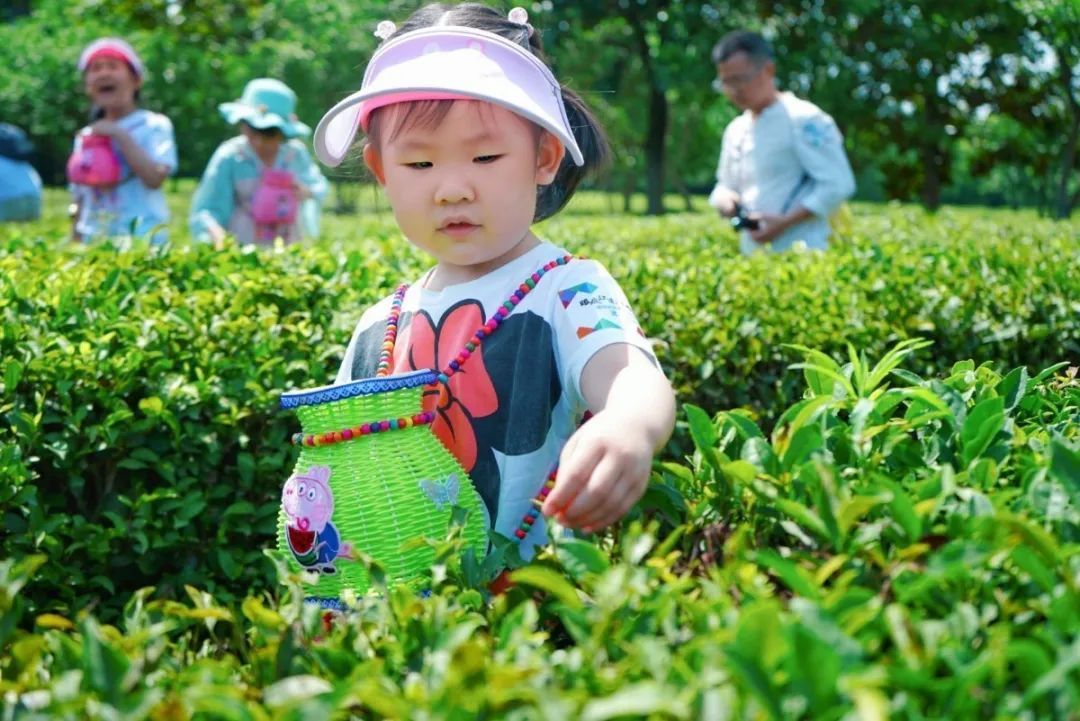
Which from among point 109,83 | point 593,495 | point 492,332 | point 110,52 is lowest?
point 593,495

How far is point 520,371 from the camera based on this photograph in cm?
218

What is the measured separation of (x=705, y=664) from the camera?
1.08 m

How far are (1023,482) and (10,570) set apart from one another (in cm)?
114

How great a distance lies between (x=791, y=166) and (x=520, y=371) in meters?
4.70

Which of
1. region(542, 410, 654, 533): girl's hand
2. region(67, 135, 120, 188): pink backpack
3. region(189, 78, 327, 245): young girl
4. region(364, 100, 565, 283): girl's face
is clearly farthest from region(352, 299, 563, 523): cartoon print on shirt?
region(67, 135, 120, 188): pink backpack

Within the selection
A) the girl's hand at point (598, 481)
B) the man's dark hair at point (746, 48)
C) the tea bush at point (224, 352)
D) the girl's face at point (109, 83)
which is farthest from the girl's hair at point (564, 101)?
the girl's face at point (109, 83)

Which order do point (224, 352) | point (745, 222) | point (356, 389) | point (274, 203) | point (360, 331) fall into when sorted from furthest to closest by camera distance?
1. point (274, 203)
2. point (745, 222)
3. point (224, 352)
4. point (360, 331)
5. point (356, 389)

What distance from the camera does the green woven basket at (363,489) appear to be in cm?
189

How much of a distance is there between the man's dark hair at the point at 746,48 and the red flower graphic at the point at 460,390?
4.70m

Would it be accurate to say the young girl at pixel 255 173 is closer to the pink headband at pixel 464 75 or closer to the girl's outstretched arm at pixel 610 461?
the pink headband at pixel 464 75

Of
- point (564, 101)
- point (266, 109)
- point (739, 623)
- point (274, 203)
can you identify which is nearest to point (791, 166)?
point (274, 203)

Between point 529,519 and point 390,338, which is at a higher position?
point 390,338

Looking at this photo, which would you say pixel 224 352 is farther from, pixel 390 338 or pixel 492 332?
pixel 492 332

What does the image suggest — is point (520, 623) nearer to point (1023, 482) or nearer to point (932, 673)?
point (932, 673)
